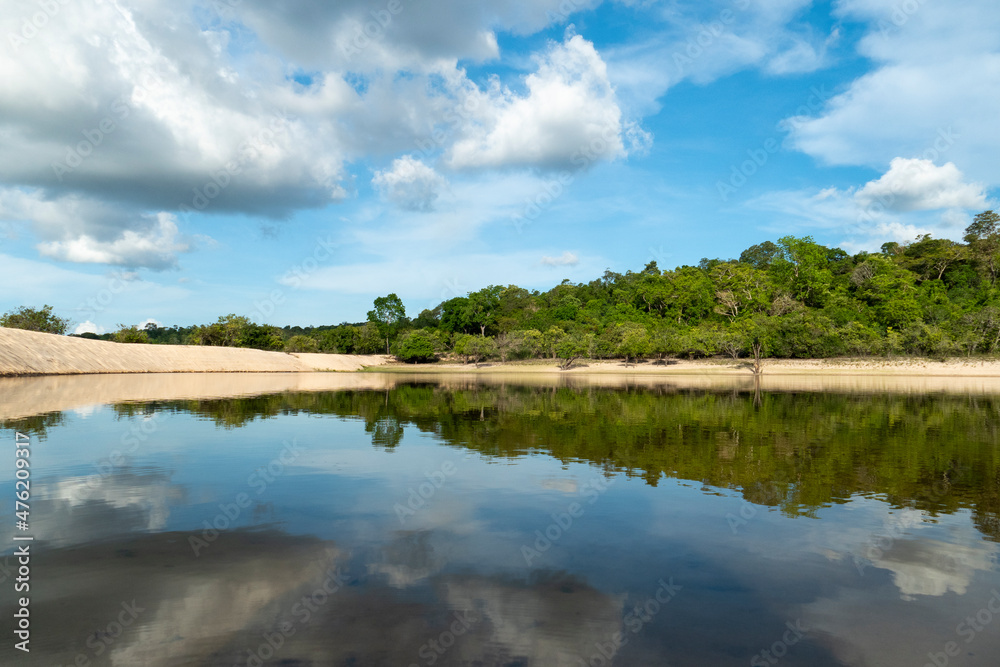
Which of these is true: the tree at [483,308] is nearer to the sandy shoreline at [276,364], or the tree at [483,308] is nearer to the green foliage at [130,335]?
the sandy shoreline at [276,364]

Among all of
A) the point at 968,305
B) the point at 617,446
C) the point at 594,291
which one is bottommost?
the point at 617,446

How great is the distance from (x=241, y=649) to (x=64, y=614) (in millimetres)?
2405

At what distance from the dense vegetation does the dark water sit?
74.2 m

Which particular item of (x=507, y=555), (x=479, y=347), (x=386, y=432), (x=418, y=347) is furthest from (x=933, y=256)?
(x=507, y=555)

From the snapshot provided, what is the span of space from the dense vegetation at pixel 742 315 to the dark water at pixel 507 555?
74.2 metres

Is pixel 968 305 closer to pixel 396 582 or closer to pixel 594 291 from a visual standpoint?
pixel 594 291

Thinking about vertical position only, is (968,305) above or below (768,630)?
above

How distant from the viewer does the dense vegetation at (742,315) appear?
268 ft

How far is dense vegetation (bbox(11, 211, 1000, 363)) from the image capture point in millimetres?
81750

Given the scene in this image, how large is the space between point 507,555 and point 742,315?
111 meters

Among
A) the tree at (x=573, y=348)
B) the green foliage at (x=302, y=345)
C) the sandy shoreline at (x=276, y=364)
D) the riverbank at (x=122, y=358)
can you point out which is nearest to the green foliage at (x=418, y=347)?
the sandy shoreline at (x=276, y=364)

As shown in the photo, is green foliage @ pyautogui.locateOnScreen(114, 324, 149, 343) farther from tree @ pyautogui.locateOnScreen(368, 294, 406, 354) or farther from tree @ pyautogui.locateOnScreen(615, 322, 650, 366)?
tree @ pyautogui.locateOnScreen(615, 322, 650, 366)

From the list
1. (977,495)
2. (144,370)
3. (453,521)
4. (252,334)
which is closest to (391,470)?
(453,521)

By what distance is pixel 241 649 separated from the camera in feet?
16.8
